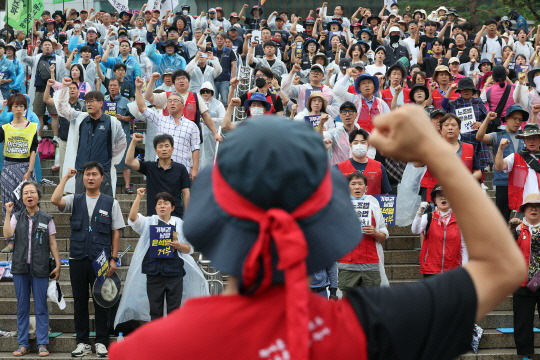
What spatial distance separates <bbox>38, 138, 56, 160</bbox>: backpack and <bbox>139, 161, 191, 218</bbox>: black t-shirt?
477cm

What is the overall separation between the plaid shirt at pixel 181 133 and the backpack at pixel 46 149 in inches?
144

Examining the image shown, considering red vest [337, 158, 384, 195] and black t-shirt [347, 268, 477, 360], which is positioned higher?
black t-shirt [347, 268, 477, 360]

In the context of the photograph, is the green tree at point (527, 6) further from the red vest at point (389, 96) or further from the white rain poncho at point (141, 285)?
the white rain poncho at point (141, 285)

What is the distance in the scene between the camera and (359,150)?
974 cm

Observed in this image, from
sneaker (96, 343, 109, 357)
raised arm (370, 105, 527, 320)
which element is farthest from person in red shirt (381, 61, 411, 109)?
raised arm (370, 105, 527, 320)

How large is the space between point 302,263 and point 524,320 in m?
8.00

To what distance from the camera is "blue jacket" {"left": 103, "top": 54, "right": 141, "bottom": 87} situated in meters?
14.8

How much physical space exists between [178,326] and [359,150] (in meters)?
8.38

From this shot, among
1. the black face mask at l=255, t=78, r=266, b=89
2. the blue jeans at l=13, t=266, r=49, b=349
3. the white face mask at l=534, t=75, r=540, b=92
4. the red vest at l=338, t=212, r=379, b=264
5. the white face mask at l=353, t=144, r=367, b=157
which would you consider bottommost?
the blue jeans at l=13, t=266, r=49, b=349

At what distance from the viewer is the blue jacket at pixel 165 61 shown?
16.3 m

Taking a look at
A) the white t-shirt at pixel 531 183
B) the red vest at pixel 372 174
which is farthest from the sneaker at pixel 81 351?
the white t-shirt at pixel 531 183

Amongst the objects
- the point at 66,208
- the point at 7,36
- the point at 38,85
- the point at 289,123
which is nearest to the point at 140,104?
the point at 66,208

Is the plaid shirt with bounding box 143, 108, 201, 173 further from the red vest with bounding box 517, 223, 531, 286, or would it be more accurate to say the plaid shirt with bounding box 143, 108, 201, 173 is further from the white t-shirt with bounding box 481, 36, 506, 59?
the white t-shirt with bounding box 481, 36, 506, 59

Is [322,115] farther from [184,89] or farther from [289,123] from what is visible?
[289,123]
